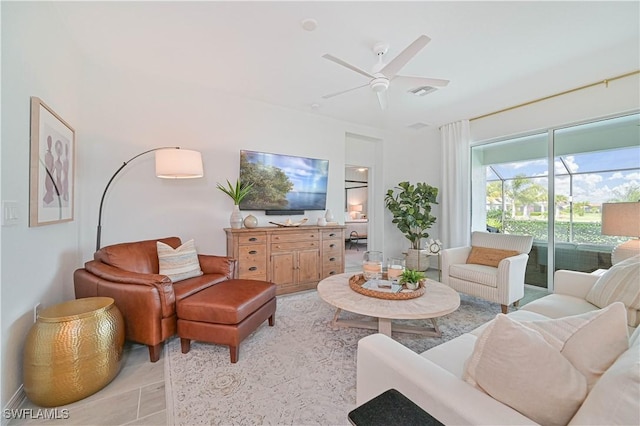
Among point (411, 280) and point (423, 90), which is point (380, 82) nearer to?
point (423, 90)

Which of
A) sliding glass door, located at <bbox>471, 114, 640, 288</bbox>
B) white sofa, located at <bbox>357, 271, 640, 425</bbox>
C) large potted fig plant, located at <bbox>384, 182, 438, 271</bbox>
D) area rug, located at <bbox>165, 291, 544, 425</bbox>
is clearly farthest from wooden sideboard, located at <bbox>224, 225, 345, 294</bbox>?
sliding glass door, located at <bbox>471, 114, 640, 288</bbox>

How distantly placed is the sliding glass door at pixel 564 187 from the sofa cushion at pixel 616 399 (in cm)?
378

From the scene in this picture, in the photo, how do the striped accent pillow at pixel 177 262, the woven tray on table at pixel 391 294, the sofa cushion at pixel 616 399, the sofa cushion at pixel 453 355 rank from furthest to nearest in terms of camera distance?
the striped accent pillow at pixel 177 262, the woven tray on table at pixel 391 294, the sofa cushion at pixel 453 355, the sofa cushion at pixel 616 399

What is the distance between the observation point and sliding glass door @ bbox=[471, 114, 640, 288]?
3.23 m

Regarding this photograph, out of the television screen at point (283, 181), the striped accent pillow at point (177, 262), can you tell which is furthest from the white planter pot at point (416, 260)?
the striped accent pillow at point (177, 262)

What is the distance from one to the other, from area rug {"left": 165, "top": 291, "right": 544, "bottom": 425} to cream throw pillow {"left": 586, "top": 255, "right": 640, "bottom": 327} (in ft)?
3.44

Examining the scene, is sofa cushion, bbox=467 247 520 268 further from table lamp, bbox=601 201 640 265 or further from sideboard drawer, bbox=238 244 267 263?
sideboard drawer, bbox=238 244 267 263

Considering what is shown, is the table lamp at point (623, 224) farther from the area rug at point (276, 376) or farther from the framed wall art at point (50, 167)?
the framed wall art at point (50, 167)

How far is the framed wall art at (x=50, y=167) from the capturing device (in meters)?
1.84

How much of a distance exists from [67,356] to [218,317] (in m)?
0.86

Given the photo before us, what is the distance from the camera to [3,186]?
155cm

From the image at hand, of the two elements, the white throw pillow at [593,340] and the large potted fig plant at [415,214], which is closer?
the white throw pillow at [593,340]

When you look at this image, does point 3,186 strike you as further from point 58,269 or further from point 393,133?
point 393,133

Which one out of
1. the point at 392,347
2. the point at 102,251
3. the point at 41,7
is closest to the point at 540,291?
the point at 392,347
